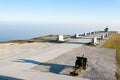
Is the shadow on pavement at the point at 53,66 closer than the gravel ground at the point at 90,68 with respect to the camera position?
No

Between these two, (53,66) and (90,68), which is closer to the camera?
(90,68)

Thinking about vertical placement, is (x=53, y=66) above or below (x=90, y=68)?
above

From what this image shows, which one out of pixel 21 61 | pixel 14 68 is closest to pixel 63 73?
pixel 14 68

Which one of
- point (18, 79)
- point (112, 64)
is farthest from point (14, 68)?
point (112, 64)

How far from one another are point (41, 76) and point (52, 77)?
32.7 inches

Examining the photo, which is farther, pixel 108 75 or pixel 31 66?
pixel 31 66

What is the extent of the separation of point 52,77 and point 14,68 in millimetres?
3979

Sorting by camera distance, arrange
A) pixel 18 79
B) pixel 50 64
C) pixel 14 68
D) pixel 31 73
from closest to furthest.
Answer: pixel 18 79, pixel 31 73, pixel 14 68, pixel 50 64

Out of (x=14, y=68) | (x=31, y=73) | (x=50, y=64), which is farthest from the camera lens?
(x=50, y=64)

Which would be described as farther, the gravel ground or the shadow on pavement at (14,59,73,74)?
the shadow on pavement at (14,59,73,74)

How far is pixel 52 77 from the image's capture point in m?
15.3

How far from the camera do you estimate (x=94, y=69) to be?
1811 cm

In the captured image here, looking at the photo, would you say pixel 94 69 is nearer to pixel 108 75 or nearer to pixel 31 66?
pixel 108 75

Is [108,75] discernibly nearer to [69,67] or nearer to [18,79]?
[69,67]
